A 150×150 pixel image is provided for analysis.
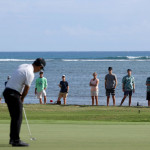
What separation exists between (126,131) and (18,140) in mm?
2838

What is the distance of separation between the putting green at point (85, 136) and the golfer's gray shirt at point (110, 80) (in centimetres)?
1136

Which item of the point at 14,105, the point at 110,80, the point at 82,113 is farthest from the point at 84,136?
the point at 110,80

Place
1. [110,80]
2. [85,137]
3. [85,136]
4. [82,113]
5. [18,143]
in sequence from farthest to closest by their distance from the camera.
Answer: [110,80], [82,113], [85,136], [85,137], [18,143]

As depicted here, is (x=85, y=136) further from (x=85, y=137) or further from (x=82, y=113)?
(x=82, y=113)

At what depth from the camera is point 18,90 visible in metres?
9.98

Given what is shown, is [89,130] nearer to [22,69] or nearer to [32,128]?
[32,128]

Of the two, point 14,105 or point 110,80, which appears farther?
point 110,80

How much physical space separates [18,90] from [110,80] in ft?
49.5

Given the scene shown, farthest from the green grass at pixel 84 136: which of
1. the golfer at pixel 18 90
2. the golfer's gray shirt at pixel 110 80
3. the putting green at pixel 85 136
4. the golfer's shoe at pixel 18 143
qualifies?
the golfer's gray shirt at pixel 110 80

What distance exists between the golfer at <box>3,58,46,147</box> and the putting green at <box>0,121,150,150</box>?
1.12 ft

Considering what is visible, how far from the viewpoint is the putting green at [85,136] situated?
9.84 m

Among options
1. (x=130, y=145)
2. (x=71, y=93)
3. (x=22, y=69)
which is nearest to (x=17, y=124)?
(x=22, y=69)

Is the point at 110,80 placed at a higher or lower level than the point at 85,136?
higher

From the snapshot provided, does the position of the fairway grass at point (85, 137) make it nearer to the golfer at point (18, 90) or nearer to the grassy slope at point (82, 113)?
the golfer at point (18, 90)
